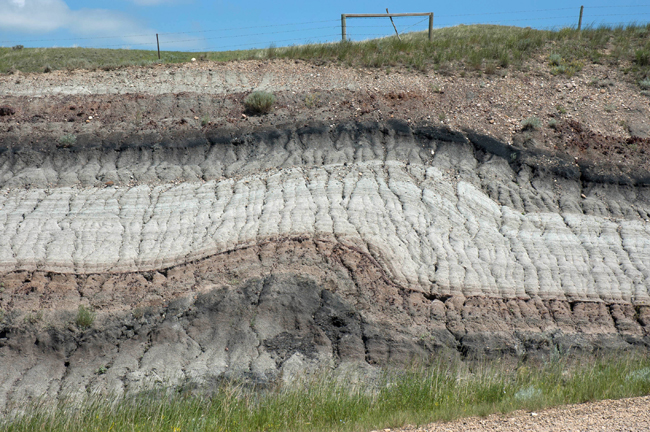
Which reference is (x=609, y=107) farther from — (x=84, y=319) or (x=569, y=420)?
(x=84, y=319)

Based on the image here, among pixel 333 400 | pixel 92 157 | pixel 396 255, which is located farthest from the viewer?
pixel 92 157

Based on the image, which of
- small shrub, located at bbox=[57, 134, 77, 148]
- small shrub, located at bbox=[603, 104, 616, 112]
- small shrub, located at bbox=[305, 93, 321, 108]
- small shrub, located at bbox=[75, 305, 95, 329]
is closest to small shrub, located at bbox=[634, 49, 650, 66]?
small shrub, located at bbox=[603, 104, 616, 112]

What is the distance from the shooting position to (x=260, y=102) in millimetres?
12891

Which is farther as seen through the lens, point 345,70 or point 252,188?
point 345,70

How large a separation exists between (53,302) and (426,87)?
33.9 feet

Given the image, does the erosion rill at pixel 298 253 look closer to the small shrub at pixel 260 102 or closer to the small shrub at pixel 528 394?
the small shrub at pixel 260 102

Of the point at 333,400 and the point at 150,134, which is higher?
the point at 150,134

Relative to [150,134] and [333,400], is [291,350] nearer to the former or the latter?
[333,400]

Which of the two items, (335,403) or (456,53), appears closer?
(335,403)

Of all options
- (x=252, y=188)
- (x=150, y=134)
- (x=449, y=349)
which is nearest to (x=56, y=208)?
(x=150, y=134)

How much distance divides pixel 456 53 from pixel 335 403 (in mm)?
12661

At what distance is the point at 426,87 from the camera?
46.1 ft

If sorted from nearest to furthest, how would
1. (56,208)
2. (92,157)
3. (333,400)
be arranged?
(333,400), (56,208), (92,157)

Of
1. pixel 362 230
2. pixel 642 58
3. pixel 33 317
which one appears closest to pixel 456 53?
pixel 642 58
